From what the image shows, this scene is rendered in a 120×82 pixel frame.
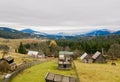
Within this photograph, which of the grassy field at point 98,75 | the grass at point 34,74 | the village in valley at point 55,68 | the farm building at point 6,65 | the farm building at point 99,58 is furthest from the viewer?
the farm building at point 99,58

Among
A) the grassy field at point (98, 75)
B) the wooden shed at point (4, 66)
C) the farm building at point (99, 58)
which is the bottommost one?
the farm building at point (99, 58)

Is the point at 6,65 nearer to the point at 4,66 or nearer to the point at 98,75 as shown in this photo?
the point at 4,66

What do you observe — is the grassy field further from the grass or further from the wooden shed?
the wooden shed

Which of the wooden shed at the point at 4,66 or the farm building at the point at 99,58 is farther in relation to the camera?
the farm building at the point at 99,58

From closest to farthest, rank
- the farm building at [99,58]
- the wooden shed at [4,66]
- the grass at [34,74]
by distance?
the grass at [34,74] < the wooden shed at [4,66] < the farm building at [99,58]

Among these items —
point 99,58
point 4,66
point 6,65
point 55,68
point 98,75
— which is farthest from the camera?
point 99,58

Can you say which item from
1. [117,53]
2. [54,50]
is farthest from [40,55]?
[117,53]

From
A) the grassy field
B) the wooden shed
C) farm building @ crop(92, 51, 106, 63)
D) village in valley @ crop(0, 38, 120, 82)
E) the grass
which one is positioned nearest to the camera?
village in valley @ crop(0, 38, 120, 82)

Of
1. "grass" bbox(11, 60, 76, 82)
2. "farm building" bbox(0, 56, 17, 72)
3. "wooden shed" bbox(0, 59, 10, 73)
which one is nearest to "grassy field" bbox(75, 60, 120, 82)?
"grass" bbox(11, 60, 76, 82)

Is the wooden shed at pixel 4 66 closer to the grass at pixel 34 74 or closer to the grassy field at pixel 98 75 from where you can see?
the grass at pixel 34 74

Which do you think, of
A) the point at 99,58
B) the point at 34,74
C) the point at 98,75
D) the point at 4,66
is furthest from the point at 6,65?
the point at 99,58

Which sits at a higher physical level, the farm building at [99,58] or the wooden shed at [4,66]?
the wooden shed at [4,66]

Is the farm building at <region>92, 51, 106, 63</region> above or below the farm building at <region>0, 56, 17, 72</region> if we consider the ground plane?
below

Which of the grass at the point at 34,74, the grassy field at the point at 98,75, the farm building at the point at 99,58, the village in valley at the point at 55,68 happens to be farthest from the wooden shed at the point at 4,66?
the farm building at the point at 99,58
